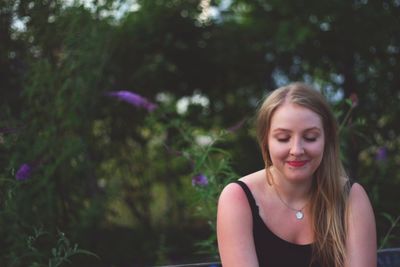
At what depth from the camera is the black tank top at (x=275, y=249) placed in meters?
2.32

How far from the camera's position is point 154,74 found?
177 inches

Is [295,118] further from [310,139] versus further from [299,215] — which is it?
[299,215]

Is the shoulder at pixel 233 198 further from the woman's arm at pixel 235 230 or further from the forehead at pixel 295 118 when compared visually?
the forehead at pixel 295 118

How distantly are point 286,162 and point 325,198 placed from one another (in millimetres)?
235

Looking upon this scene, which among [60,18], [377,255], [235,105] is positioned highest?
[60,18]

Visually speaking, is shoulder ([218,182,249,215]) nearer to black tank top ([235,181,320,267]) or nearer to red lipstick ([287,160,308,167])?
black tank top ([235,181,320,267])

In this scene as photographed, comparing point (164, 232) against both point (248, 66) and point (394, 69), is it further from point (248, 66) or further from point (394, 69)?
point (394, 69)

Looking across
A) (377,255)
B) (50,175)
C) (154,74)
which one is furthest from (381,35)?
(50,175)

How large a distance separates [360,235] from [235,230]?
17.5 inches

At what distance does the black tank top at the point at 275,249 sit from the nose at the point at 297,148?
26cm

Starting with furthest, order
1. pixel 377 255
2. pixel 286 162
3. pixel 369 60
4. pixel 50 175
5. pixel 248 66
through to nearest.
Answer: pixel 248 66 → pixel 369 60 → pixel 50 175 → pixel 377 255 → pixel 286 162

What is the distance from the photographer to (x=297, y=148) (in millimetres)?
2180

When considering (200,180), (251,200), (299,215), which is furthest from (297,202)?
(200,180)

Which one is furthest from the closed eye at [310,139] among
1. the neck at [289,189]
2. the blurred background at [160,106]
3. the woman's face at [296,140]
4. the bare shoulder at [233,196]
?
the blurred background at [160,106]
